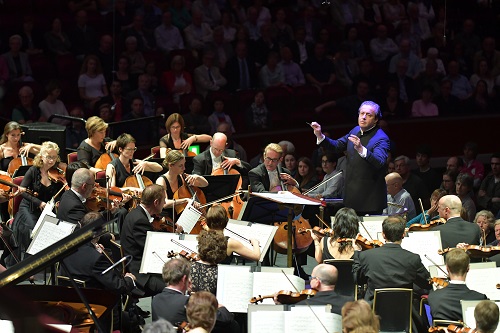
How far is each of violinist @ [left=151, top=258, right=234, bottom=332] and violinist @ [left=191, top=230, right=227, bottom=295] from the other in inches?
19.4

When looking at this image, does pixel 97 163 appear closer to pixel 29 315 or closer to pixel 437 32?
pixel 29 315

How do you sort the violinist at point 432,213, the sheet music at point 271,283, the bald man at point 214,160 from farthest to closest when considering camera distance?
the bald man at point 214,160 < the violinist at point 432,213 < the sheet music at point 271,283

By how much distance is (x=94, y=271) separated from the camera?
287 inches

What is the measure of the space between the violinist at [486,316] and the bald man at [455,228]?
7.33ft

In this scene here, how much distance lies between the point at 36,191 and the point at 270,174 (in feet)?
7.67

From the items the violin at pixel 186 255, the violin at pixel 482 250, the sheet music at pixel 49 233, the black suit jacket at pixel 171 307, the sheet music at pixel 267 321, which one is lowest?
the sheet music at pixel 267 321

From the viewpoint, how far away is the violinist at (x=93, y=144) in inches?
406

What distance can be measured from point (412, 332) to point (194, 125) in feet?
18.2

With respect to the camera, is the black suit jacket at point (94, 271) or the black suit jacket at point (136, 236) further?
the black suit jacket at point (136, 236)

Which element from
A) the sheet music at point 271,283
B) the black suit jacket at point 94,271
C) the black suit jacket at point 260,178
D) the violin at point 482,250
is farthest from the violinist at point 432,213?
the black suit jacket at point 94,271

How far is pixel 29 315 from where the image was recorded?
3957 millimetres

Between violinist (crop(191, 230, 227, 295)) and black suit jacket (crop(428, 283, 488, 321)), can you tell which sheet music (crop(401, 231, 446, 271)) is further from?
violinist (crop(191, 230, 227, 295))

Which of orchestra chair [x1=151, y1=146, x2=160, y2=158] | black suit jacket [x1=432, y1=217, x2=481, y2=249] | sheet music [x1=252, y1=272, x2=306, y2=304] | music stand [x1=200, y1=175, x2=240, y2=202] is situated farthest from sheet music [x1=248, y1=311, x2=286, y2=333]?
orchestra chair [x1=151, y1=146, x2=160, y2=158]

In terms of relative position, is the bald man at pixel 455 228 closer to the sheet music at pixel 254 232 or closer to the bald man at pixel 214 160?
the sheet music at pixel 254 232
